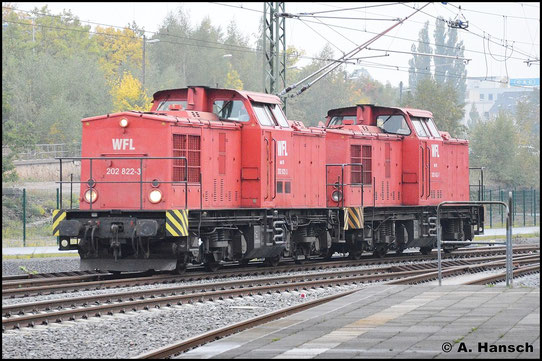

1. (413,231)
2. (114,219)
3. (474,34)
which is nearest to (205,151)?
(114,219)

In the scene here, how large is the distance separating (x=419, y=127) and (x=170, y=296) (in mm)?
13435

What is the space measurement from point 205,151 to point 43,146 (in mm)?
36502

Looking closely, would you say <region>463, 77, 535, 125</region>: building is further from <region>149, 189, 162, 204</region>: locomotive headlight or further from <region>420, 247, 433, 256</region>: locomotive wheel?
<region>149, 189, 162, 204</region>: locomotive headlight

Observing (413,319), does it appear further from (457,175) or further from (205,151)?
(457,175)

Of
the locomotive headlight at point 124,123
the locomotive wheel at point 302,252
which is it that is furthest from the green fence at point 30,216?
the locomotive headlight at point 124,123

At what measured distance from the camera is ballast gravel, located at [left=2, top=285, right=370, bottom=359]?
954cm

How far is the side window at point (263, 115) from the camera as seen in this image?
19422 millimetres

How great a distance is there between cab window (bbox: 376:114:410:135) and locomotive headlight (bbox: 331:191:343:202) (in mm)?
3493

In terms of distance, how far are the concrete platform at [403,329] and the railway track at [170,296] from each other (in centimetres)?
259

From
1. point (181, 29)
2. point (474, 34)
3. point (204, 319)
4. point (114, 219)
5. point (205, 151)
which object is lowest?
point (204, 319)

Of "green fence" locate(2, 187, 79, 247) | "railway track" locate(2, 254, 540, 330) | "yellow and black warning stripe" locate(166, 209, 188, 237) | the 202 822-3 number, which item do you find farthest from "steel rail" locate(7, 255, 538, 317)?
"green fence" locate(2, 187, 79, 247)

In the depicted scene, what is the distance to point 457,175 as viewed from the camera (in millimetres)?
27438

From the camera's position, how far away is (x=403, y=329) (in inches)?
A: 374

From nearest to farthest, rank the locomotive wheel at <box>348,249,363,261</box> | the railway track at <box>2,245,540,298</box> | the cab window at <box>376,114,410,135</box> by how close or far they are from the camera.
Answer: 1. the railway track at <box>2,245,540,298</box>
2. the locomotive wheel at <box>348,249,363,261</box>
3. the cab window at <box>376,114,410,135</box>
